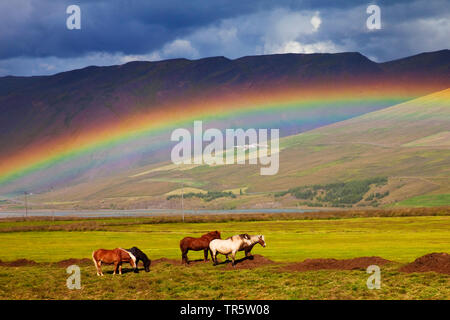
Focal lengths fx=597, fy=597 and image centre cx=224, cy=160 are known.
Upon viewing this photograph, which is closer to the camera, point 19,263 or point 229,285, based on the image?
point 229,285

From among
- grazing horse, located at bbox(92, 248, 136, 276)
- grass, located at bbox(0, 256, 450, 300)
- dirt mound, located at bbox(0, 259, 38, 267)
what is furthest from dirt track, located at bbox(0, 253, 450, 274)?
grazing horse, located at bbox(92, 248, 136, 276)

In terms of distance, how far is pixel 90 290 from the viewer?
32.3m

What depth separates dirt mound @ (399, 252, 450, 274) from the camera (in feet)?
118

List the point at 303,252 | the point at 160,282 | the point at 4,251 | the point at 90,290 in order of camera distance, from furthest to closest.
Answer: the point at 4,251
the point at 303,252
the point at 160,282
the point at 90,290

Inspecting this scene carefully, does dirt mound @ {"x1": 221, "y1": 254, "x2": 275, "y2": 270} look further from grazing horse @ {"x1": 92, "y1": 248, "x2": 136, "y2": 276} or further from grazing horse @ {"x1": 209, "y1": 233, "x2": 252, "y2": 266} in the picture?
grazing horse @ {"x1": 92, "y1": 248, "x2": 136, "y2": 276}

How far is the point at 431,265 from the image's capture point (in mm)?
36406

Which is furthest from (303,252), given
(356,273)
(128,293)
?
(128,293)

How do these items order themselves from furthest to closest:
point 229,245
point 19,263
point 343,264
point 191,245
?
point 19,263 < point 191,245 < point 229,245 < point 343,264

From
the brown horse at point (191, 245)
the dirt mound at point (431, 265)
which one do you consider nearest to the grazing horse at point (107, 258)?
the brown horse at point (191, 245)

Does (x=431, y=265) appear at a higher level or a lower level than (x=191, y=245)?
lower

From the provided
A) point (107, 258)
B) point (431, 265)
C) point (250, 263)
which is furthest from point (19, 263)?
point (431, 265)

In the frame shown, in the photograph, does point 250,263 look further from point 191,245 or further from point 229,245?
point 191,245
